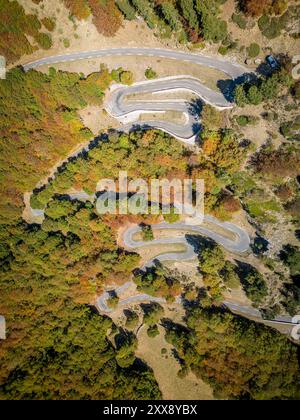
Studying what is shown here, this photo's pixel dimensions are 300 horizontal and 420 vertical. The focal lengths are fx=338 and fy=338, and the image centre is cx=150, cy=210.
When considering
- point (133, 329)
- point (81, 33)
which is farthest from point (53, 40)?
point (133, 329)

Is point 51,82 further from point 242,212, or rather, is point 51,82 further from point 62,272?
point 242,212

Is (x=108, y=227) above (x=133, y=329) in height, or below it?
above

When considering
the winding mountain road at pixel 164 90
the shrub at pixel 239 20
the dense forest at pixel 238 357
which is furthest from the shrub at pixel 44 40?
the dense forest at pixel 238 357

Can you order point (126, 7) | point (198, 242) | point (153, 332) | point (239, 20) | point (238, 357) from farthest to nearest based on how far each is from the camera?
point (198, 242) < point (153, 332) < point (238, 357) < point (126, 7) < point (239, 20)

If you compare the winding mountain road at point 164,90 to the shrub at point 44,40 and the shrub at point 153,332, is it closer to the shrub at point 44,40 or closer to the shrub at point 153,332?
the shrub at point 44,40

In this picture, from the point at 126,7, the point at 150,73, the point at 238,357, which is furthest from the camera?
the point at 150,73

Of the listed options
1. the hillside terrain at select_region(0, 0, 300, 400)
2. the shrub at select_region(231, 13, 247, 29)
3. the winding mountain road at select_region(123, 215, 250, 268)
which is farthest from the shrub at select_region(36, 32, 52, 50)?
the winding mountain road at select_region(123, 215, 250, 268)

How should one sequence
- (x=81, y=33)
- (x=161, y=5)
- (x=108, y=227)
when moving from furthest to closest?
(x=108, y=227) → (x=81, y=33) → (x=161, y=5)

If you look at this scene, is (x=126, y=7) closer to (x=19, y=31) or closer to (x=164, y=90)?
(x=164, y=90)

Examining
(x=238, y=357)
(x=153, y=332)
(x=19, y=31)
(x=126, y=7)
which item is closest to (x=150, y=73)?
(x=126, y=7)
